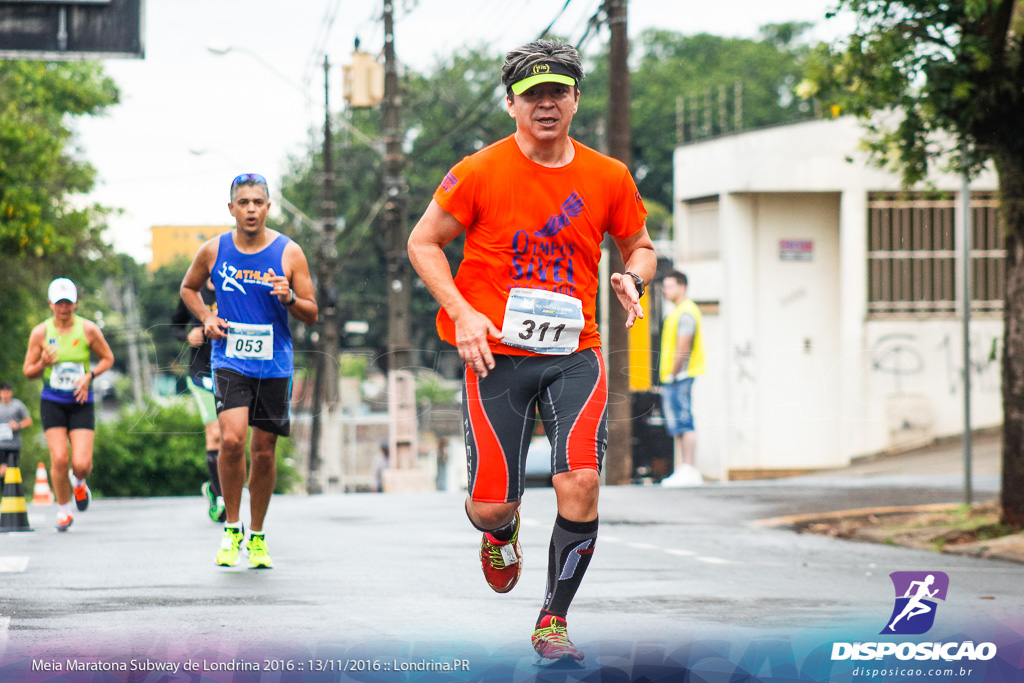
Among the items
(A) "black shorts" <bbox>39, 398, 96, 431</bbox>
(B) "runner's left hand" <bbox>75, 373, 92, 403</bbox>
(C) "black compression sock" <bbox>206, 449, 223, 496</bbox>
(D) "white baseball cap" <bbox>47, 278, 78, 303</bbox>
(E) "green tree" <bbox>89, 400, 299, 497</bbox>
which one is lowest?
(E) "green tree" <bbox>89, 400, 299, 497</bbox>

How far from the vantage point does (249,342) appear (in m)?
7.57

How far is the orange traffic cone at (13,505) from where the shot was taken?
10.8 metres

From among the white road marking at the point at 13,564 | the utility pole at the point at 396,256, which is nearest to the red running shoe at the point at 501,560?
the white road marking at the point at 13,564

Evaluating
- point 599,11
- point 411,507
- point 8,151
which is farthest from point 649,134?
point 411,507

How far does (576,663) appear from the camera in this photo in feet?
16.2

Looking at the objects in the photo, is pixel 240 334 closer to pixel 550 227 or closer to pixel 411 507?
pixel 550 227

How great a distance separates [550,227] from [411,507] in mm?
8420

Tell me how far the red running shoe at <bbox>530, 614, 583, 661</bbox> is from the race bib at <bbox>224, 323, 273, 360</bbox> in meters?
3.00

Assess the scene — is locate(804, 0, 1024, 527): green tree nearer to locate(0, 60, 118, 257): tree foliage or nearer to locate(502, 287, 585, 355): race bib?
locate(502, 287, 585, 355): race bib

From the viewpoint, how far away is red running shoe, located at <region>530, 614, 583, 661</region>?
193 inches

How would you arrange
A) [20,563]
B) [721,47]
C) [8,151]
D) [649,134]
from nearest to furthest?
[20,563], [8,151], [649,134], [721,47]

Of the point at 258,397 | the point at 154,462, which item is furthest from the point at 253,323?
the point at 154,462

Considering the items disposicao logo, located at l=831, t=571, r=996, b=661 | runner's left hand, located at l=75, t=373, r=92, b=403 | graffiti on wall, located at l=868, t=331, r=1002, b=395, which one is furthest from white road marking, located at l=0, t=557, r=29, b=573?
graffiti on wall, located at l=868, t=331, r=1002, b=395

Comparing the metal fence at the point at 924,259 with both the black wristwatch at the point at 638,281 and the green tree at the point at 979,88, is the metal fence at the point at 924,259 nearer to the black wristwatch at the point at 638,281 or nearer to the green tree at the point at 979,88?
the green tree at the point at 979,88
